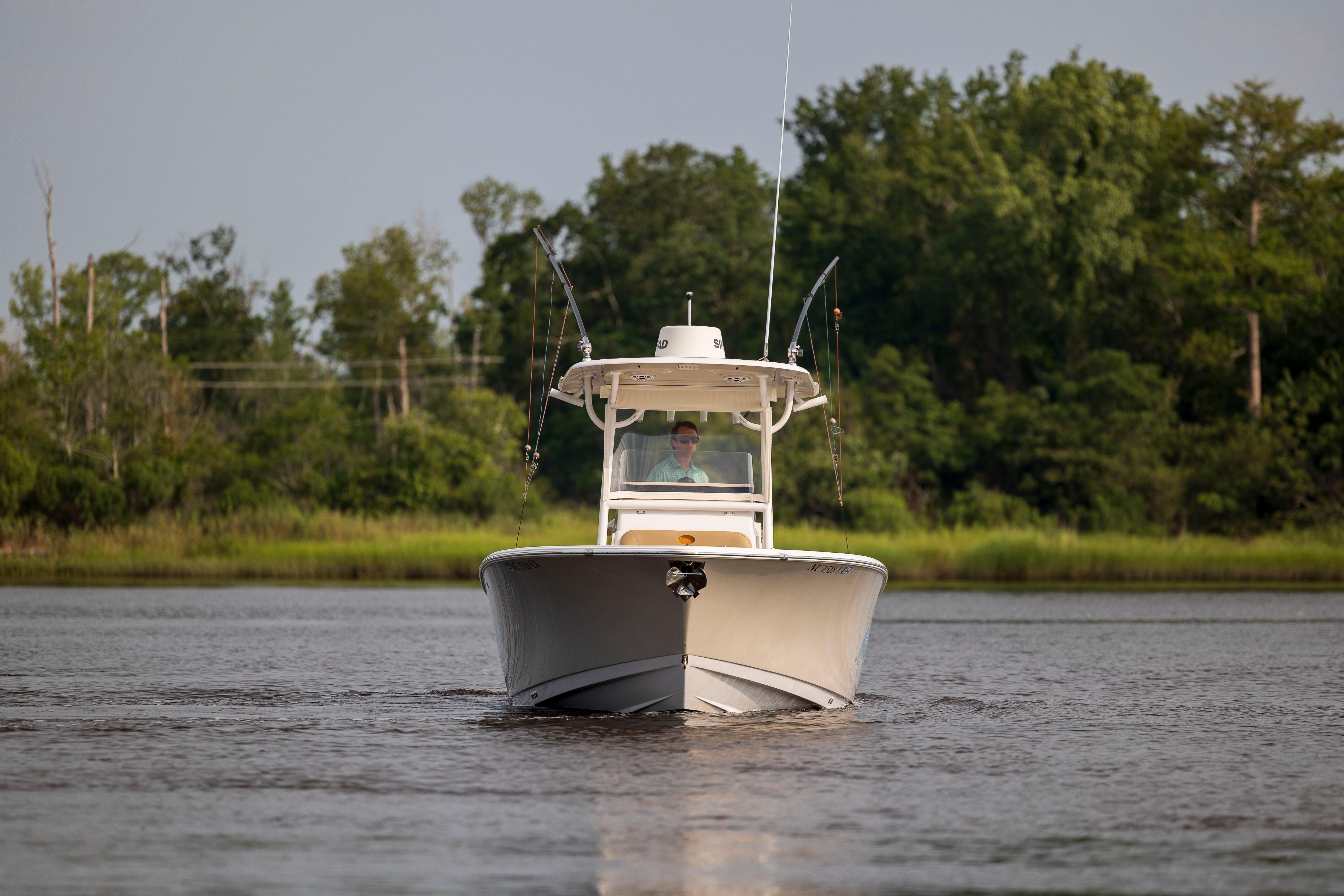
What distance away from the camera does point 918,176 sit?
59.3 m

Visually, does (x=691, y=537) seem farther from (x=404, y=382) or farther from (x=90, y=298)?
(x=404, y=382)

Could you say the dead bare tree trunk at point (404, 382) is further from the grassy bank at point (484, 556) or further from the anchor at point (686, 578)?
the anchor at point (686, 578)

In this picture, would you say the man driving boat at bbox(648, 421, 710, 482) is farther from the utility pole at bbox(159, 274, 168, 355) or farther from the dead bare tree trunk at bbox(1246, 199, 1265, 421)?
the utility pole at bbox(159, 274, 168, 355)

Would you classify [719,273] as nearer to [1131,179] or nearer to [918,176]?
[918,176]

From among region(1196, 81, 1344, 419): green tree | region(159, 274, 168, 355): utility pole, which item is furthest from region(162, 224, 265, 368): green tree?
region(1196, 81, 1344, 419): green tree

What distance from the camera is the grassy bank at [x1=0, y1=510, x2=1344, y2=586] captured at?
115ft

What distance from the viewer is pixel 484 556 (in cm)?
3525

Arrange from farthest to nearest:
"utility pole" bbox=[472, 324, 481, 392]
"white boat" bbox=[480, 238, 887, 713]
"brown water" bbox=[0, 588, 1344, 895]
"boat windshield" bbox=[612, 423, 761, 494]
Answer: "utility pole" bbox=[472, 324, 481, 392], "boat windshield" bbox=[612, 423, 761, 494], "white boat" bbox=[480, 238, 887, 713], "brown water" bbox=[0, 588, 1344, 895]

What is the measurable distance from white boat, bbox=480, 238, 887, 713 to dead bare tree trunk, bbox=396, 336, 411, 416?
44.7 meters

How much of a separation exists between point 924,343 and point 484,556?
28.6 m

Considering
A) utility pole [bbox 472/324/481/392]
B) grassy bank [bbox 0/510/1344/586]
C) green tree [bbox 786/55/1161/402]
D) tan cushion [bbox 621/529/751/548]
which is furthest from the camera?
utility pole [bbox 472/324/481/392]

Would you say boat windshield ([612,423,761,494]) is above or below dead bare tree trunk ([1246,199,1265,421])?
below

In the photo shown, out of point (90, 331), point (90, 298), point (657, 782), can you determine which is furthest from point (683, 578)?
point (90, 298)

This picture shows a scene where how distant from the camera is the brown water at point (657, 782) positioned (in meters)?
6.99
